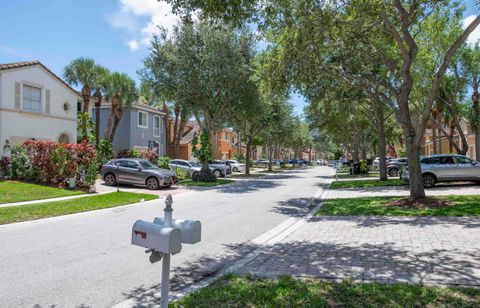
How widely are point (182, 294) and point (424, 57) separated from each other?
2028 cm

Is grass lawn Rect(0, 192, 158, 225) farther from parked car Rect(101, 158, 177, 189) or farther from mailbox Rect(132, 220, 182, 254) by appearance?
mailbox Rect(132, 220, 182, 254)

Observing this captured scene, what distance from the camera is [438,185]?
21.5m

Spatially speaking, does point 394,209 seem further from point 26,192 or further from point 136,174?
point 26,192

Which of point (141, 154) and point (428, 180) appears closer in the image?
point (428, 180)

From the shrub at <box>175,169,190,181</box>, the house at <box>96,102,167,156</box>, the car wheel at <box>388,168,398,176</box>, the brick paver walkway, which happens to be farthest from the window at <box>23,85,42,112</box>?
the car wheel at <box>388,168,398,176</box>

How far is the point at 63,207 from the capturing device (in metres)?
13.3

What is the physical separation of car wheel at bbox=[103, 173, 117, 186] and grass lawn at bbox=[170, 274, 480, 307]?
18.4 m

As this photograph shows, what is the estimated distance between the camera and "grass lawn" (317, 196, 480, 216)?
445 inches

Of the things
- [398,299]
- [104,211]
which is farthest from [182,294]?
[104,211]

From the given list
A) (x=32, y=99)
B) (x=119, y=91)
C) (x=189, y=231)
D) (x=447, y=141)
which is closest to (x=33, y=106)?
(x=32, y=99)

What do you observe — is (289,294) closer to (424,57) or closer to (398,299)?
(398,299)

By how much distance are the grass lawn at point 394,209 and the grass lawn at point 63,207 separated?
773 centimetres

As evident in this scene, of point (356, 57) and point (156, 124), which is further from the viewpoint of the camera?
point (156, 124)

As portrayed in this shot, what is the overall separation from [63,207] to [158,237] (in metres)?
11.6
